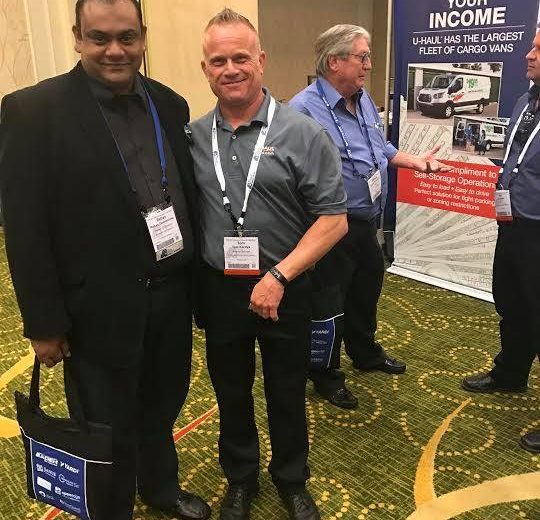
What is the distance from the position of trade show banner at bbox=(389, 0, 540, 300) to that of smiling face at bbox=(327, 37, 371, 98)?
1363mm

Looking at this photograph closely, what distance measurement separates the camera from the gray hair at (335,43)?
2387 mm

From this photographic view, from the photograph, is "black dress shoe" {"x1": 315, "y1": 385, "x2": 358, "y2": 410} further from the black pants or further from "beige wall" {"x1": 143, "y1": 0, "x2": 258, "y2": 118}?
"beige wall" {"x1": 143, "y1": 0, "x2": 258, "y2": 118}

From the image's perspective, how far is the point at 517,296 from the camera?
2.47 metres

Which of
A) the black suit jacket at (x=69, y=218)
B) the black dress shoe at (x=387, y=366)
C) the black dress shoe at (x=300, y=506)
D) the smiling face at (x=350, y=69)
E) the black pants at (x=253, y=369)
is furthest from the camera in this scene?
the black dress shoe at (x=387, y=366)

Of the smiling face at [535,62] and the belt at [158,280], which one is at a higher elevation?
the smiling face at [535,62]

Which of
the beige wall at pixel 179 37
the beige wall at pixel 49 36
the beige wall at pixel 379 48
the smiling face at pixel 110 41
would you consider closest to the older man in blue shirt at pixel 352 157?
the smiling face at pixel 110 41

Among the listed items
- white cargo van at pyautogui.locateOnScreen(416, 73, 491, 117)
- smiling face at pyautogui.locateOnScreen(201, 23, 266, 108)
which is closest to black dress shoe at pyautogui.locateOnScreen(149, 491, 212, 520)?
smiling face at pyautogui.locateOnScreen(201, 23, 266, 108)

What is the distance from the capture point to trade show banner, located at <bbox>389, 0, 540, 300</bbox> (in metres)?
3.37

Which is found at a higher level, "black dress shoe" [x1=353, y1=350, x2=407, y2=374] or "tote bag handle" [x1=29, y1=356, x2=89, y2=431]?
"tote bag handle" [x1=29, y1=356, x2=89, y2=431]

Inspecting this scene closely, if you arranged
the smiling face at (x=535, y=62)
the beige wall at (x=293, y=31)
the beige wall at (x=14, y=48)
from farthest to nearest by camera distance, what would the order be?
the beige wall at (x=293, y=31)
the beige wall at (x=14, y=48)
the smiling face at (x=535, y=62)

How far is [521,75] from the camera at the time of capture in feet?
10.8

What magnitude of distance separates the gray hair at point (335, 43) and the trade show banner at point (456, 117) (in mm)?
1329

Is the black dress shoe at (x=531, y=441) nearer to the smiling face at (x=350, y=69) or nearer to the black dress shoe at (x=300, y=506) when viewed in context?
the black dress shoe at (x=300, y=506)

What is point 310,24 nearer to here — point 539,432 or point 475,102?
point 475,102
